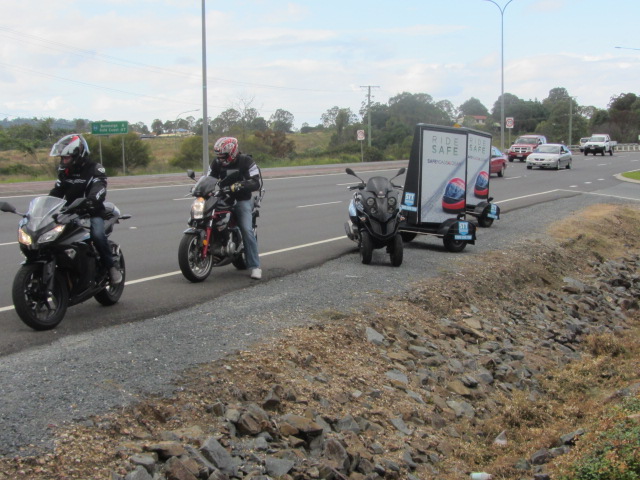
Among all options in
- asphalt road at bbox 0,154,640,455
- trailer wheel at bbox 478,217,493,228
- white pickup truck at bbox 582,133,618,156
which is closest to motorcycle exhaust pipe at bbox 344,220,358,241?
asphalt road at bbox 0,154,640,455

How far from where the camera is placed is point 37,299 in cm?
657

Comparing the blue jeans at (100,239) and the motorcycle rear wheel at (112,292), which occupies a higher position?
the blue jeans at (100,239)

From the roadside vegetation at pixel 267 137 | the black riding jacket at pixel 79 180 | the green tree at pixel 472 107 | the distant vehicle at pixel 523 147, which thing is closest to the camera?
the black riding jacket at pixel 79 180

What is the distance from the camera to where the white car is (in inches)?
1690

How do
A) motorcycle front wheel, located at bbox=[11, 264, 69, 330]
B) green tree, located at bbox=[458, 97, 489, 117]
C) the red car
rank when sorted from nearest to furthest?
1. motorcycle front wheel, located at bbox=[11, 264, 69, 330]
2. the red car
3. green tree, located at bbox=[458, 97, 489, 117]

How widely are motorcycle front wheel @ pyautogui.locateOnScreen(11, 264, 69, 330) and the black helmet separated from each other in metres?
1.19

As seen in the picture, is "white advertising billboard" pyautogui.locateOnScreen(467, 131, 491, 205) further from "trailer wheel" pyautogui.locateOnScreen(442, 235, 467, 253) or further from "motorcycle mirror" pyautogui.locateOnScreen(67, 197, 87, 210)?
"motorcycle mirror" pyautogui.locateOnScreen(67, 197, 87, 210)

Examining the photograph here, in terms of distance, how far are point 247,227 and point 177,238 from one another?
13.9ft

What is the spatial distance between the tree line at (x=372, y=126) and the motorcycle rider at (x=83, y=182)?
9793 millimetres

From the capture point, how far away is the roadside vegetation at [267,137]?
4841 centimetres

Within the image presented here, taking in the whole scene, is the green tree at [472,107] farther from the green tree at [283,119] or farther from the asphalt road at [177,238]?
the asphalt road at [177,238]

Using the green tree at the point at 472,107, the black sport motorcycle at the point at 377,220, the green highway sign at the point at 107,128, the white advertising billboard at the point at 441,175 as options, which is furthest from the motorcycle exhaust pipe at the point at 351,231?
the green tree at the point at 472,107

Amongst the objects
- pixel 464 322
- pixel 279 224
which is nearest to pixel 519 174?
pixel 279 224

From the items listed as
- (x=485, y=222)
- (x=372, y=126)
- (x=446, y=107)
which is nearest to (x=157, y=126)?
(x=372, y=126)
